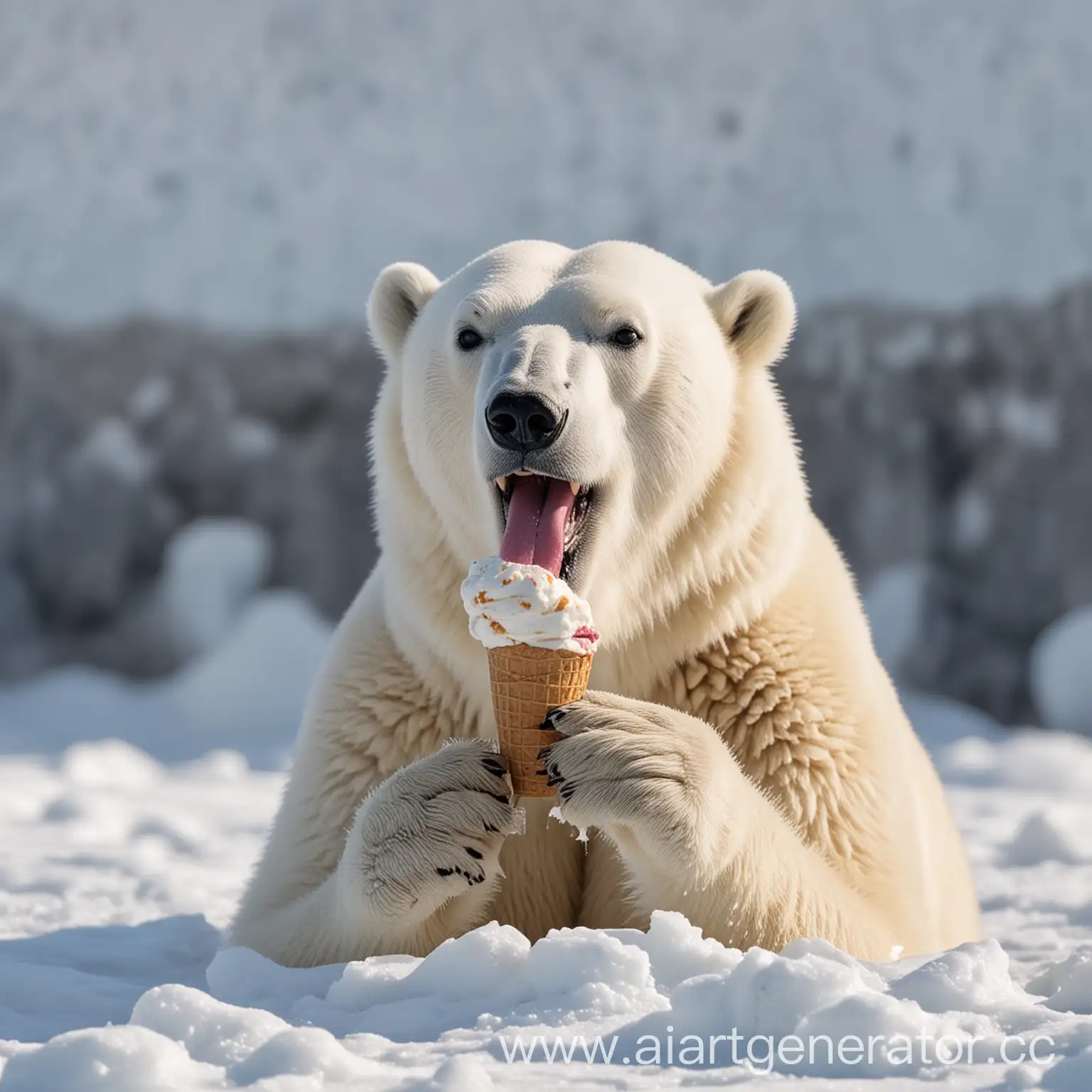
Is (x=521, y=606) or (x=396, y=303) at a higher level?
(x=396, y=303)

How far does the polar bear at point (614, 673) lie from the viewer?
6.61 feet

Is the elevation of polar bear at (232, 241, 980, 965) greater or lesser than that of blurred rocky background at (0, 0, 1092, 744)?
lesser

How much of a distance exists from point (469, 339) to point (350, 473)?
480 cm

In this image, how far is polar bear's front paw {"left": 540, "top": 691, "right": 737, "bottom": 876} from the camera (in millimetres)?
1921

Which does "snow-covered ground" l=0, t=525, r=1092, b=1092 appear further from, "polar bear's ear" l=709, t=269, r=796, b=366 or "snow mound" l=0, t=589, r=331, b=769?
"snow mound" l=0, t=589, r=331, b=769

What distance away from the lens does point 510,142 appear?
716cm

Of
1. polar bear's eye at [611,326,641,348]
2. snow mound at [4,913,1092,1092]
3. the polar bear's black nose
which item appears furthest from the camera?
polar bear's eye at [611,326,641,348]

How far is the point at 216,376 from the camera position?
707cm

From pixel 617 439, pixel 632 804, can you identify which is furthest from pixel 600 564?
pixel 632 804

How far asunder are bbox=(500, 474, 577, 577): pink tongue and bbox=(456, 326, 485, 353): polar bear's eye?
295 mm

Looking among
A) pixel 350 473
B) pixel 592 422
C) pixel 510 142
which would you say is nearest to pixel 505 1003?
pixel 592 422

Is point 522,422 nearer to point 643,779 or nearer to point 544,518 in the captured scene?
point 544,518

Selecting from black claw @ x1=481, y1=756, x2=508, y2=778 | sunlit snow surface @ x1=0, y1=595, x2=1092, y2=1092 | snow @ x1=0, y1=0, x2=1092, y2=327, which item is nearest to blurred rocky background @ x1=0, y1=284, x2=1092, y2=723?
snow @ x1=0, y1=0, x2=1092, y2=327

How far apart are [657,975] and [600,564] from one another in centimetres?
63
